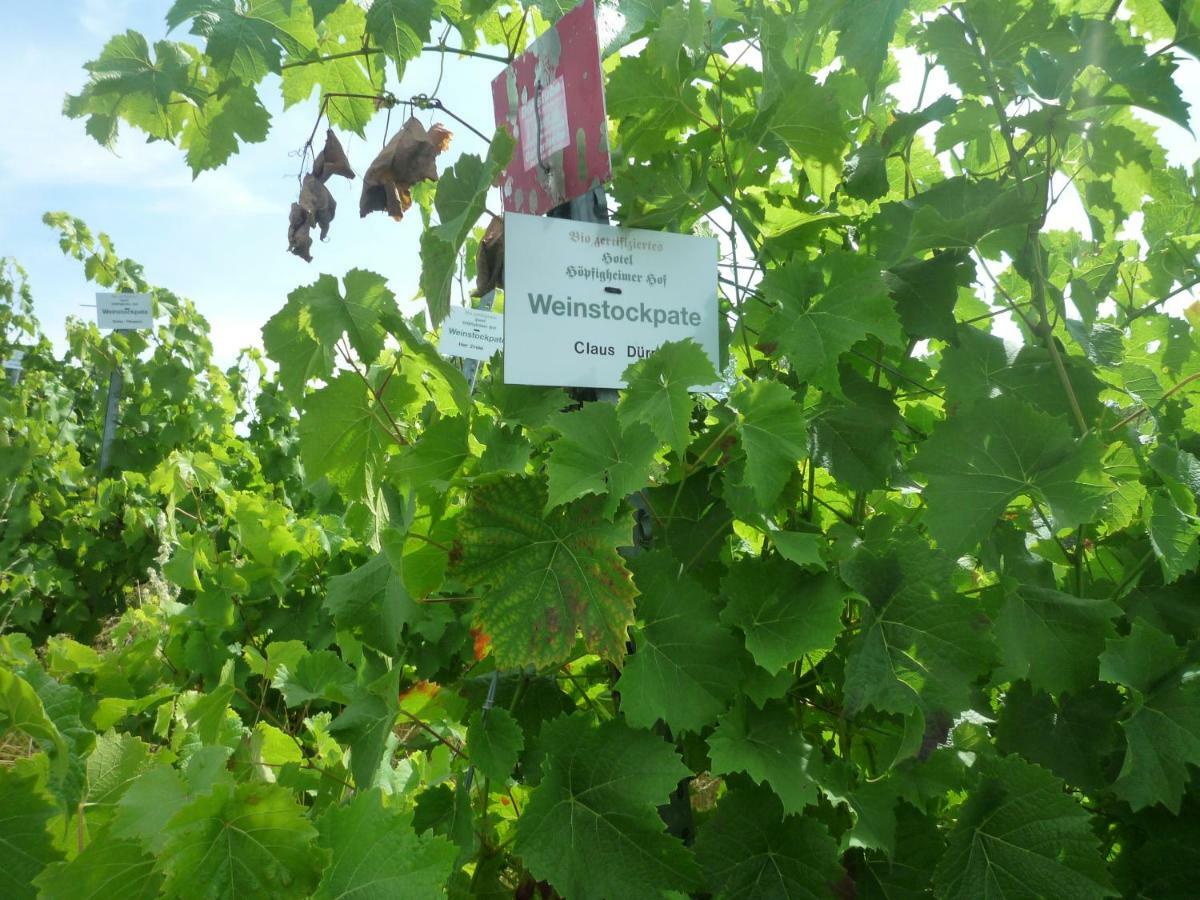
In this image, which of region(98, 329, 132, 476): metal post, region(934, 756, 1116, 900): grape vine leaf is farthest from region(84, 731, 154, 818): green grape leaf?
region(98, 329, 132, 476): metal post

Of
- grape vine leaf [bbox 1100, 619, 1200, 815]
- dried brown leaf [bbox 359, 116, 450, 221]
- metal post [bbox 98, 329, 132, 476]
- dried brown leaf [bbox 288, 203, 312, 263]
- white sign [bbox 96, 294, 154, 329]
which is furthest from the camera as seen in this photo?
metal post [bbox 98, 329, 132, 476]

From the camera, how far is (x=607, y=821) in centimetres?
86

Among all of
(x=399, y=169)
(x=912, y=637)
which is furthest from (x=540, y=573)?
(x=399, y=169)

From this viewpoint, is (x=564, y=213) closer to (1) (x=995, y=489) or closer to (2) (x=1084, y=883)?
(1) (x=995, y=489)

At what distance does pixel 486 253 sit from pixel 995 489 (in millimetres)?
663

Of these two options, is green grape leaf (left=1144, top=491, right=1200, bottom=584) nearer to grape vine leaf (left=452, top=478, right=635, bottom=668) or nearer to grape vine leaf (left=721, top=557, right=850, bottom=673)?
grape vine leaf (left=721, top=557, right=850, bottom=673)

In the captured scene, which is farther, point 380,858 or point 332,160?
point 332,160

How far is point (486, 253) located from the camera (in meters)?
1.12

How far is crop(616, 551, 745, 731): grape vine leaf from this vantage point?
87 cm

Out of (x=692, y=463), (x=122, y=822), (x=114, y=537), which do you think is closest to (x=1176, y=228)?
(x=692, y=463)

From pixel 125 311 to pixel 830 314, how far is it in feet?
15.6

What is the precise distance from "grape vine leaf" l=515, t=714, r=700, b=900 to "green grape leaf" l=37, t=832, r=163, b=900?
32 centimetres

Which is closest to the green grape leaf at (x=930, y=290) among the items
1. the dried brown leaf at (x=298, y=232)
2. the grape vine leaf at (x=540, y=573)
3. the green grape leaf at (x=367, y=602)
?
the grape vine leaf at (x=540, y=573)

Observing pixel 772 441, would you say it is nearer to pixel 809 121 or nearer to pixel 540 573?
pixel 540 573
